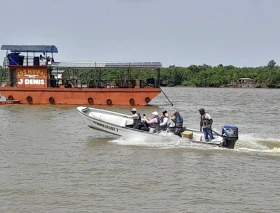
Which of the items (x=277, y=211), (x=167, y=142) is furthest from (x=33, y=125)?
(x=277, y=211)

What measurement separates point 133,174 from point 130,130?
5.55 metres

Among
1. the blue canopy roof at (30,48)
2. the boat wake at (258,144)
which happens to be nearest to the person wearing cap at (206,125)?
the boat wake at (258,144)

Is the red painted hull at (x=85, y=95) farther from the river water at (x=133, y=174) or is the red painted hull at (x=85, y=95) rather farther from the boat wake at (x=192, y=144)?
the boat wake at (x=192, y=144)

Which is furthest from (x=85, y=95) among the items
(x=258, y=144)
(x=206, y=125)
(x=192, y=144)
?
(x=206, y=125)

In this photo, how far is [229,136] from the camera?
18734mm

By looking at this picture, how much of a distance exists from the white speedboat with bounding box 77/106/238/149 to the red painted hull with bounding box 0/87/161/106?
1767 centimetres

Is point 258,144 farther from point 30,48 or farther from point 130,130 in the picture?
point 30,48

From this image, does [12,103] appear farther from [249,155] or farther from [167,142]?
[249,155]

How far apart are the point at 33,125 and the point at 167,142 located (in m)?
10.8

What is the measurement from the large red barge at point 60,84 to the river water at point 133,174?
657 inches

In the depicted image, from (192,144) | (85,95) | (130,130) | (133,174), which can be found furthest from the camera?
(85,95)

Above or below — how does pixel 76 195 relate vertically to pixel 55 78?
below

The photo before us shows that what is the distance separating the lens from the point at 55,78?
144ft

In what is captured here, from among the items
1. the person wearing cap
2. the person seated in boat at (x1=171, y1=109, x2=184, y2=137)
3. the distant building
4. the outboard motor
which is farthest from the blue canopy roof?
the distant building
